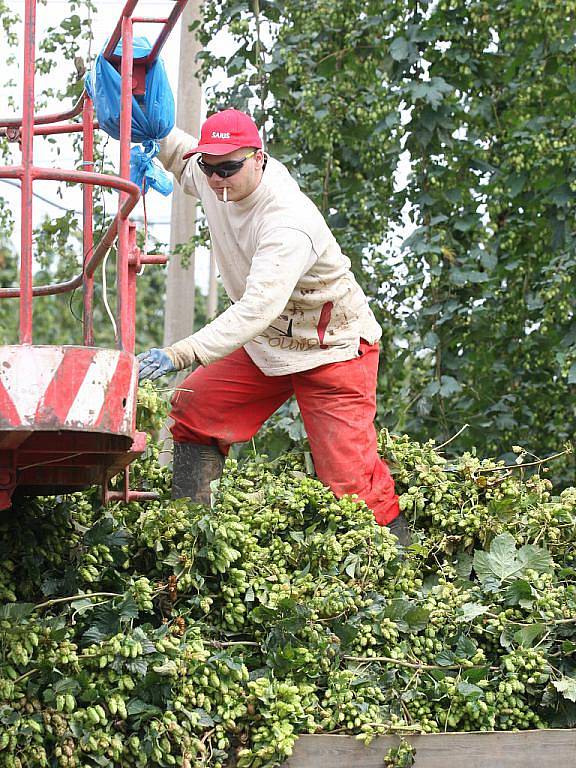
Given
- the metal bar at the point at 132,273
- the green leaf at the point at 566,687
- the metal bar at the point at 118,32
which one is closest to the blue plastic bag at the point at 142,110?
the metal bar at the point at 118,32

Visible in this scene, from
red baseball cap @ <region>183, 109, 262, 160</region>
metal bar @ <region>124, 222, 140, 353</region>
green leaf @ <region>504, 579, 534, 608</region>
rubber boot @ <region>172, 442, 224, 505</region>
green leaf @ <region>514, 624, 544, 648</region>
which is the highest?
red baseball cap @ <region>183, 109, 262, 160</region>

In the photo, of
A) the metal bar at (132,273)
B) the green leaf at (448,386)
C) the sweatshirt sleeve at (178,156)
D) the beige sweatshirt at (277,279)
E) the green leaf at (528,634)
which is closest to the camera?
→ the metal bar at (132,273)

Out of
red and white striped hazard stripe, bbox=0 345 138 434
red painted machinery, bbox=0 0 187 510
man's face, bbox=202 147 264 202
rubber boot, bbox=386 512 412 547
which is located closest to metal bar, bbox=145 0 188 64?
red painted machinery, bbox=0 0 187 510

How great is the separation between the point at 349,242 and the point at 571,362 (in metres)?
1.71

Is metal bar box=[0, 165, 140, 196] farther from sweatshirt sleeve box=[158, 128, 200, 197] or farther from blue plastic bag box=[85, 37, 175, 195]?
sweatshirt sleeve box=[158, 128, 200, 197]

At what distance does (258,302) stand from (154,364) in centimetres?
47

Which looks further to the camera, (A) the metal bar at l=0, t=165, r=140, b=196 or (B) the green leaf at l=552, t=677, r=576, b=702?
(B) the green leaf at l=552, t=677, r=576, b=702

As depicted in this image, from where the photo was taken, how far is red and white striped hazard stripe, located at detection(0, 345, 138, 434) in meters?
2.78

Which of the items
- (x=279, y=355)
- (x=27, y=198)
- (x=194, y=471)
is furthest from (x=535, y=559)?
(x=27, y=198)

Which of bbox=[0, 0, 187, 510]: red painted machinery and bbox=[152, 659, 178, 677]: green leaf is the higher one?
bbox=[0, 0, 187, 510]: red painted machinery

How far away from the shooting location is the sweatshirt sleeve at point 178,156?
14.7 feet

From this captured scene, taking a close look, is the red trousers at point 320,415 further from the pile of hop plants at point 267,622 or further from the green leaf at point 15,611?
the green leaf at point 15,611

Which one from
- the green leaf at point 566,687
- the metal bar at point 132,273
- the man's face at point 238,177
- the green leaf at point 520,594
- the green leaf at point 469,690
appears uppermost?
the man's face at point 238,177

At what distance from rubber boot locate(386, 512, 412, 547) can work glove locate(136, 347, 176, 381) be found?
4.06 feet
